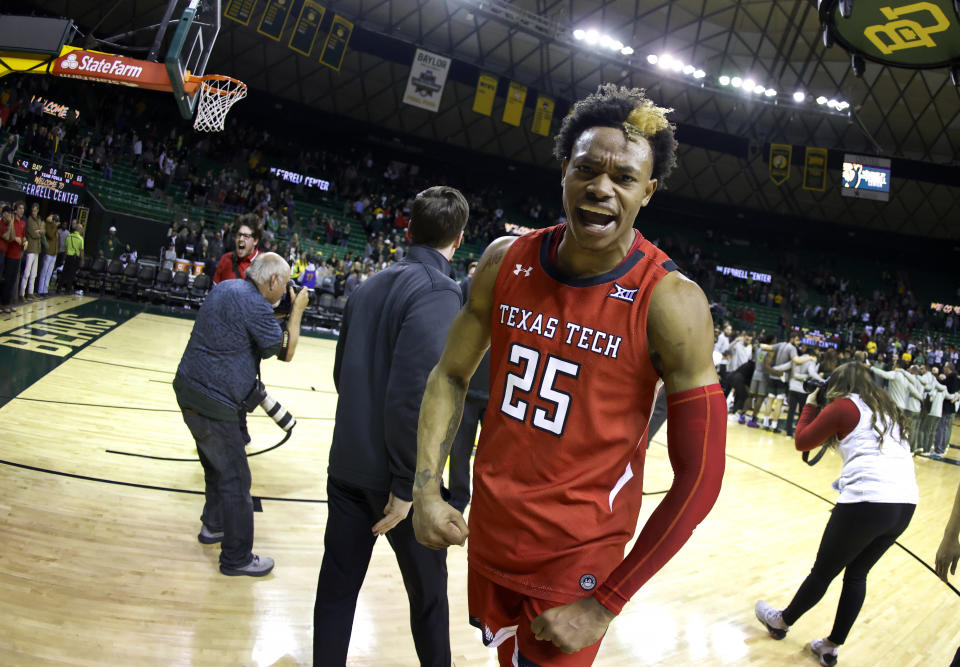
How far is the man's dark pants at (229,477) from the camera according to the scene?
3.30 meters

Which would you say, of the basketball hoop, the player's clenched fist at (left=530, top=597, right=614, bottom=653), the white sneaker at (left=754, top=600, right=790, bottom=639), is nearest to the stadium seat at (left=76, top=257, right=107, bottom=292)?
the basketball hoop

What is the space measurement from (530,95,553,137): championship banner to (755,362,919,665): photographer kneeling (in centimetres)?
1842

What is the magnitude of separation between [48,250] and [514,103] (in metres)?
13.5

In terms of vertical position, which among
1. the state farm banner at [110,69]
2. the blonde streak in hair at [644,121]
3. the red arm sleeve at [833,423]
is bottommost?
the red arm sleeve at [833,423]

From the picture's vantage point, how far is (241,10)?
1490 centimetres

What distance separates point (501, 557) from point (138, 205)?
62.4 ft

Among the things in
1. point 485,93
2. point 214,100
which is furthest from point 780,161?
point 214,100

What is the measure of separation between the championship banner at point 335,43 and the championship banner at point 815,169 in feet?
49.8

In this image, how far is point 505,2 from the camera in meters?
20.5

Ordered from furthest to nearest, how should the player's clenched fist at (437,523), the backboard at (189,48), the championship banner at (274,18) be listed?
the championship banner at (274,18) → the backboard at (189,48) → the player's clenched fist at (437,523)

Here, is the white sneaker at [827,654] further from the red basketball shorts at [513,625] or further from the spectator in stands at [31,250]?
the spectator in stands at [31,250]

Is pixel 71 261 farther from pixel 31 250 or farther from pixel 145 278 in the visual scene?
pixel 31 250

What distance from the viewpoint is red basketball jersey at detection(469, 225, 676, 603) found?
1.45 meters

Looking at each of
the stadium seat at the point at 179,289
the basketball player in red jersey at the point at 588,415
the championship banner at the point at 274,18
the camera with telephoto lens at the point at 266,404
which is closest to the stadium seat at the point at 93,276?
the stadium seat at the point at 179,289
